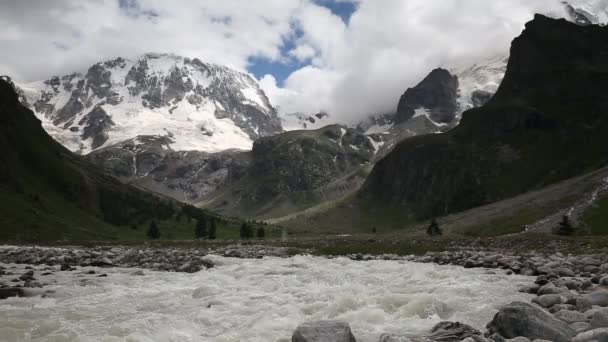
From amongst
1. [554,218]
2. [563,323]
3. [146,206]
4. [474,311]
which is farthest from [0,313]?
[146,206]

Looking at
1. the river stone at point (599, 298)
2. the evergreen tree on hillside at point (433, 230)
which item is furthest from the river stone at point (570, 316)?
the evergreen tree on hillside at point (433, 230)

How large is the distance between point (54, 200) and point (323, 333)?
122 meters

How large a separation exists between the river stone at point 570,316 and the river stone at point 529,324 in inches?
48.0

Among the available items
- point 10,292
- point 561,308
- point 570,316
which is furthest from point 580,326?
point 10,292

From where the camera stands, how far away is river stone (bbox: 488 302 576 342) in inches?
557

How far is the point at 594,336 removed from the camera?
12.5 metres

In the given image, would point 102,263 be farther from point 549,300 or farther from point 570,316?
point 570,316

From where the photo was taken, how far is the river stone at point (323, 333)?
566 inches

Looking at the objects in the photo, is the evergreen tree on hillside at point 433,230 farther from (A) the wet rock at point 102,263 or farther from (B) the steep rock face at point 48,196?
(A) the wet rock at point 102,263

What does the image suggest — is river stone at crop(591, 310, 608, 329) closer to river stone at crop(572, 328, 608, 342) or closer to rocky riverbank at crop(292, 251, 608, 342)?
rocky riverbank at crop(292, 251, 608, 342)

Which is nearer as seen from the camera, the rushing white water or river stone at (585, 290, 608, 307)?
river stone at (585, 290, 608, 307)

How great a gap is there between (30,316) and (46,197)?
11146cm

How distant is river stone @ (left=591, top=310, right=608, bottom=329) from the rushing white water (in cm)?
422

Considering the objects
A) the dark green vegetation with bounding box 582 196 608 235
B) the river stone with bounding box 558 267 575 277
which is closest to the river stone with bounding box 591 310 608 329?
the river stone with bounding box 558 267 575 277
